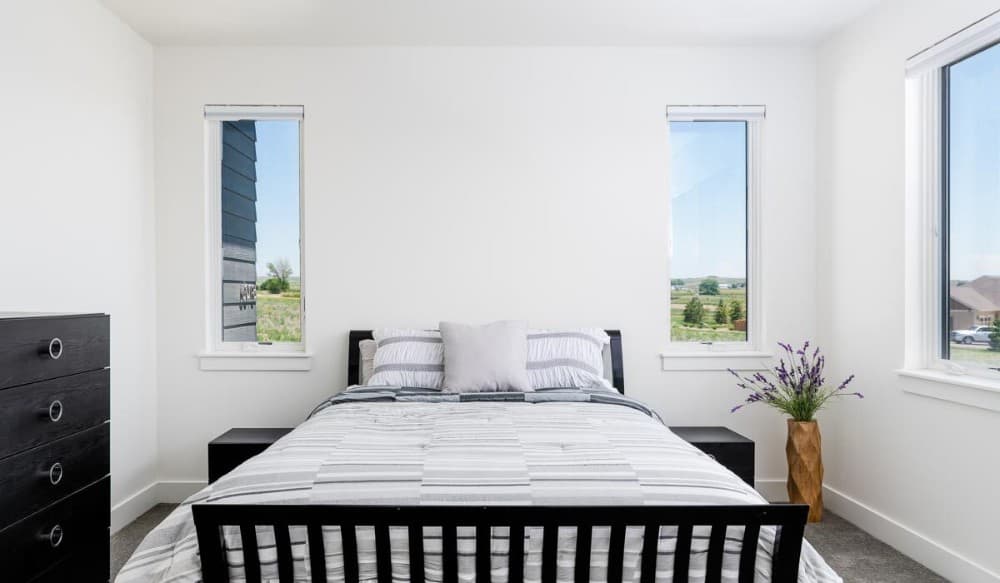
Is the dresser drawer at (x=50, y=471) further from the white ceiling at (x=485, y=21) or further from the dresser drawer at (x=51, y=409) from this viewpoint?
the white ceiling at (x=485, y=21)

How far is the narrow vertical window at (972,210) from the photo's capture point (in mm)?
2553

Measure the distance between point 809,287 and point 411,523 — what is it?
3063 millimetres

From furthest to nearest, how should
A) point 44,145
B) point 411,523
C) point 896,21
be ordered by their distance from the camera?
point 896,21, point 44,145, point 411,523

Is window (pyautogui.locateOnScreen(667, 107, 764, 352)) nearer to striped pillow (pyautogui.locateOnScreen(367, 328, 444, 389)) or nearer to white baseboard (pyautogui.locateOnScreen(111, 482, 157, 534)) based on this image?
striped pillow (pyautogui.locateOnScreen(367, 328, 444, 389))

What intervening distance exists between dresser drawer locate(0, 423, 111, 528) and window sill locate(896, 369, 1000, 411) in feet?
11.1

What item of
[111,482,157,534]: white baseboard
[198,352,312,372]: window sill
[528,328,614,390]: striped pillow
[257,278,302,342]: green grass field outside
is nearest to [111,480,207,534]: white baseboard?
[111,482,157,534]: white baseboard

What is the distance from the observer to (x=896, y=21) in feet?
9.85

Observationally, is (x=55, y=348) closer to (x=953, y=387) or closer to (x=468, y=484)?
(x=468, y=484)

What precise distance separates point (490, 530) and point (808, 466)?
2351 mm

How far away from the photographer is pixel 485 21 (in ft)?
10.8

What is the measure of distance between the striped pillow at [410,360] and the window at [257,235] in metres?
0.75

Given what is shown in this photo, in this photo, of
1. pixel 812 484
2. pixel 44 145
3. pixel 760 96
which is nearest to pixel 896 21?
pixel 760 96

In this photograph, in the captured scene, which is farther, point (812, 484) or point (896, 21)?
point (812, 484)

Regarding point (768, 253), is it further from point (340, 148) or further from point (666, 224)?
point (340, 148)
